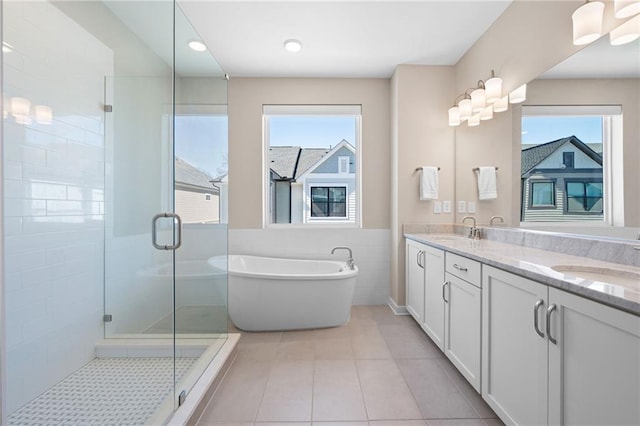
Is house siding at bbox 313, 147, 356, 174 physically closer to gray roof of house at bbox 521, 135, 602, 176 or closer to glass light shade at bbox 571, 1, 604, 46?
gray roof of house at bbox 521, 135, 602, 176

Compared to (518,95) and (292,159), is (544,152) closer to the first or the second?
(518,95)

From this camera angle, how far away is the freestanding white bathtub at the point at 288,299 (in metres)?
2.38

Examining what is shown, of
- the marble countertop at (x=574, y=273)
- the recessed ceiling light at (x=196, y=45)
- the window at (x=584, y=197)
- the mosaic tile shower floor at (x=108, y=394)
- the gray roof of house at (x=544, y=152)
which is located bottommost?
the mosaic tile shower floor at (x=108, y=394)

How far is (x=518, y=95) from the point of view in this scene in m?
2.08

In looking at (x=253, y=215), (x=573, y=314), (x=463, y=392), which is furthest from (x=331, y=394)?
(x=253, y=215)

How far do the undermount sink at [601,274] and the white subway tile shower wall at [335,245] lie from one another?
76.3 inches

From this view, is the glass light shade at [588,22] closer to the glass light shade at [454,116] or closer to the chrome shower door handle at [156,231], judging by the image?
the glass light shade at [454,116]

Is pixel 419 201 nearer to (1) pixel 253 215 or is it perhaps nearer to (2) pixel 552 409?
(1) pixel 253 215

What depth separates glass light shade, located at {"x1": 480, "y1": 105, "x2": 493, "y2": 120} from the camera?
2406 millimetres

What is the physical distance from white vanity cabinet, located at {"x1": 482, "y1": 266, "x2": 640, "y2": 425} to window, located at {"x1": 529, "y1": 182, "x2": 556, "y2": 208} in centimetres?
81

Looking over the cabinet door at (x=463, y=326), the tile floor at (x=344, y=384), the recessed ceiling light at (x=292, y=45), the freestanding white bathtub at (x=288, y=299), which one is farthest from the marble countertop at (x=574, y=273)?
the recessed ceiling light at (x=292, y=45)

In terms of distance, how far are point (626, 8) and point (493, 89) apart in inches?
39.4

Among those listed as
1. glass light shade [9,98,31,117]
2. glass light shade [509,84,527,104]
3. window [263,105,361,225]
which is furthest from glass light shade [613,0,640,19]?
glass light shade [9,98,31,117]

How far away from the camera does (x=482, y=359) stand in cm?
147
